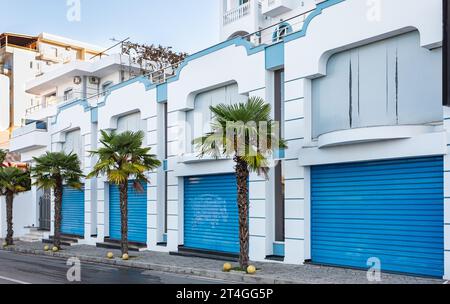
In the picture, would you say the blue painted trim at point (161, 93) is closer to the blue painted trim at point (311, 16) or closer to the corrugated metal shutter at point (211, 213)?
the corrugated metal shutter at point (211, 213)

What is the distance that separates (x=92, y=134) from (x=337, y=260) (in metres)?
15.9

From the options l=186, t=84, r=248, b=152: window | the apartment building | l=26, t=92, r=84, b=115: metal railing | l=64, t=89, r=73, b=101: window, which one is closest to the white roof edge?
the apartment building

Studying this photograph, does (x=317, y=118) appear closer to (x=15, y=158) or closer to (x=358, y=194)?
(x=358, y=194)

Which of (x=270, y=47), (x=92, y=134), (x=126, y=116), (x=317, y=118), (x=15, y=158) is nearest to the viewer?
(x=317, y=118)

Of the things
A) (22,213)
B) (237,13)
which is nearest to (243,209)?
(237,13)

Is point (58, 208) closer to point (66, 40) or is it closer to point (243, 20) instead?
point (243, 20)

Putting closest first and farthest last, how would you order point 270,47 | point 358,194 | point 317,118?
point 358,194 → point 317,118 → point 270,47

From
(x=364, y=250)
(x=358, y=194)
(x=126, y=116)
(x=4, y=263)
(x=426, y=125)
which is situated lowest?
(x=4, y=263)

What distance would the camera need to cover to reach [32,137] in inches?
1185

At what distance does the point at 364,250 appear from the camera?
1353 cm

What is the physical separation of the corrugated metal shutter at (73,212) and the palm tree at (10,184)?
100 inches

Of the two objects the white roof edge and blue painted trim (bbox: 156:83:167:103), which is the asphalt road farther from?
the white roof edge

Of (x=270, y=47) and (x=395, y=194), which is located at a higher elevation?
(x=270, y=47)
